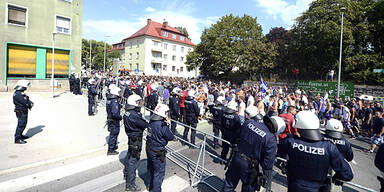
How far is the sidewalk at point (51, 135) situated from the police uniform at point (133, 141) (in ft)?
8.91

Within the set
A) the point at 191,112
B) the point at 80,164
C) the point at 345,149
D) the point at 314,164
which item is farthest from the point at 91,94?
the point at 345,149

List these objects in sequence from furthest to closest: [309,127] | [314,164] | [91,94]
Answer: [91,94] → [309,127] → [314,164]

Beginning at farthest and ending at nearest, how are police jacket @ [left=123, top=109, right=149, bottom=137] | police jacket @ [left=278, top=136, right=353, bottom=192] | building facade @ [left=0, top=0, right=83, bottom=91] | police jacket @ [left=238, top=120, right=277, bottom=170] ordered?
building facade @ [left=0, top=0, right=83, bottom=91]
police jacket @ [left=123, top=109, right=149, bottom=137]
police jacket @ [left=238, top=120, right=277, bottom=170]
police jacket @ [left=278, top=136, right=353, bottom=192]

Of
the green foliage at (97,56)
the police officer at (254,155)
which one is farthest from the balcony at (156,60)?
the police officer at (254,155)

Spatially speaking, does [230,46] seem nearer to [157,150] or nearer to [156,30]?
[156,30]

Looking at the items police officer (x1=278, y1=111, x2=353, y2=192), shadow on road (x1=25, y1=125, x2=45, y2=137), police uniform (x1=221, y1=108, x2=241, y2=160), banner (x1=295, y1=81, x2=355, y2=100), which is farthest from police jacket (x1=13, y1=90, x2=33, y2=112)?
banner (x1=295, y1=81, x2=355, y2=100)

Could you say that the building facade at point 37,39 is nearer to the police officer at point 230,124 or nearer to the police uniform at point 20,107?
the police uniform at point 20,107

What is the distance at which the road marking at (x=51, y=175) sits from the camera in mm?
4438

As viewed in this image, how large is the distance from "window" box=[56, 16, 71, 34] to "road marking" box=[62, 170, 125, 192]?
20.6 metres

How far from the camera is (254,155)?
11.3 ft

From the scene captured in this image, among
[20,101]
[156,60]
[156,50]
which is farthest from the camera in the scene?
[156,60]

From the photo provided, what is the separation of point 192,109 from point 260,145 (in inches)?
172

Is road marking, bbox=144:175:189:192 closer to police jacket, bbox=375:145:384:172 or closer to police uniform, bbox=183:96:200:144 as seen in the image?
police uniform, bbox=183:96:200:144

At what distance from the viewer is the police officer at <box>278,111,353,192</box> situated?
278 cm
